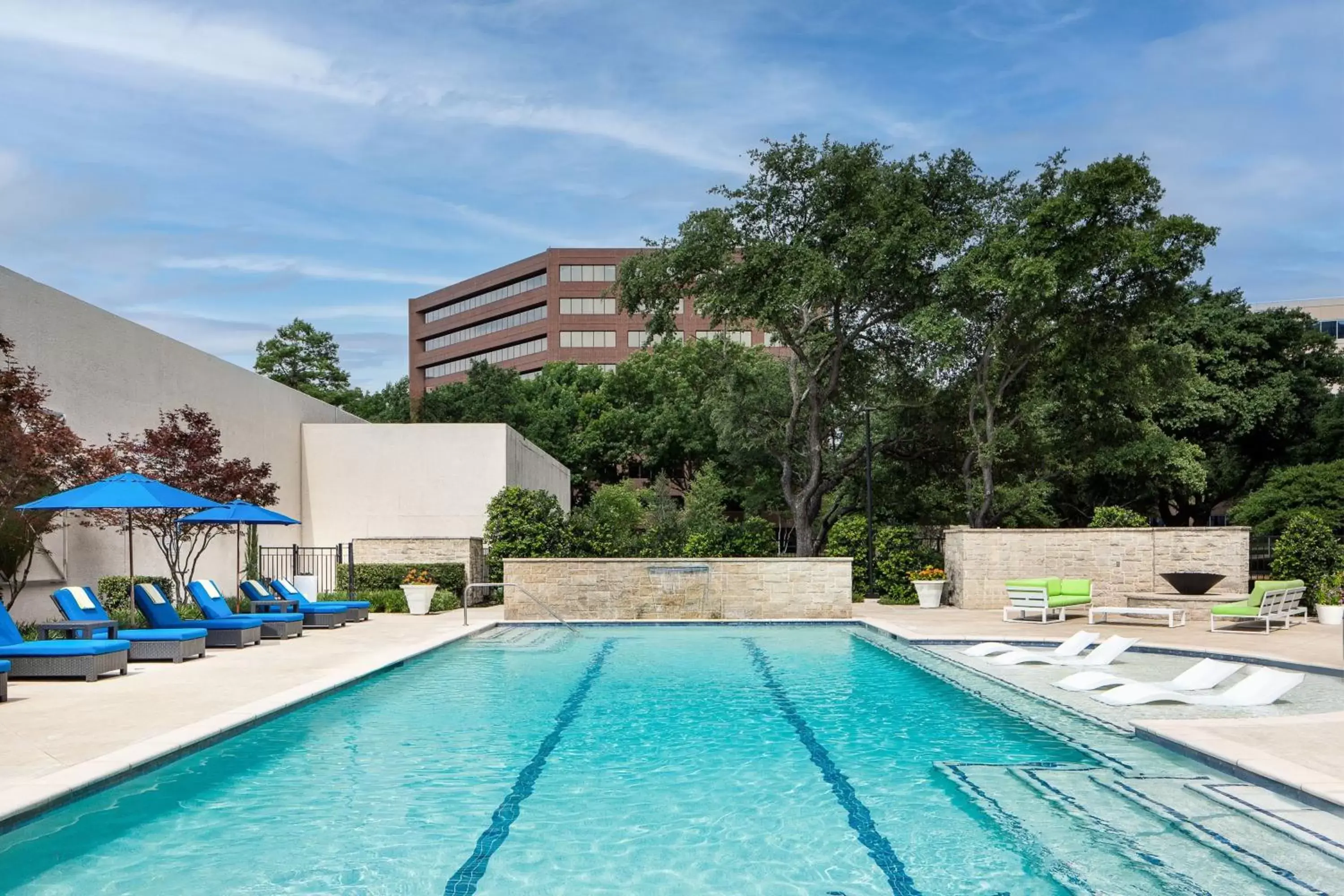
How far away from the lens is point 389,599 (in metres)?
22.1

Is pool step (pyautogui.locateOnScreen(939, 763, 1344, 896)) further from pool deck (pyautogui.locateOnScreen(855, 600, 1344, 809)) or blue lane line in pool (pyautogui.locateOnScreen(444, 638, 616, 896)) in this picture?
blue lane line in pool (pyautogui.locateOnScreen(444, 638, 616, 896))

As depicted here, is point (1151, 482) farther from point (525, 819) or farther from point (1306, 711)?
point (525, 819)

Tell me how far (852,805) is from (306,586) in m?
15.2

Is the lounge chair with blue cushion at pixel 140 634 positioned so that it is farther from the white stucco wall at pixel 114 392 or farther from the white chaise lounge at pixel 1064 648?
the white chaise lounge at pixel 1064 648

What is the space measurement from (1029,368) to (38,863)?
26085mm

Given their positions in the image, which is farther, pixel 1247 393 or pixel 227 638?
pixel 1247 393

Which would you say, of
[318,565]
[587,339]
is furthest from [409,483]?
[587,339]

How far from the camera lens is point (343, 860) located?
223 inches

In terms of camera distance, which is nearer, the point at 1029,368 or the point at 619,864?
the point at 619,864

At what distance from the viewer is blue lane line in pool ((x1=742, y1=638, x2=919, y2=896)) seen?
541 cm

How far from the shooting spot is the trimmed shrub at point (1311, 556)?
60.0 feet

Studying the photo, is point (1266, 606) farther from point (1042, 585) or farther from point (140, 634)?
point (140, 634)

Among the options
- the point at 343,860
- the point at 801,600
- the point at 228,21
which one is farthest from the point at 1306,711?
the point at 228,21

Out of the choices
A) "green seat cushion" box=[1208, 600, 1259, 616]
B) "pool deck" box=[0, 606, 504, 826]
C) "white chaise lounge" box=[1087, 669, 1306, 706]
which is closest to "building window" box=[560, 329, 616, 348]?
"pool deck" box=[0, 606, 504, 826]
